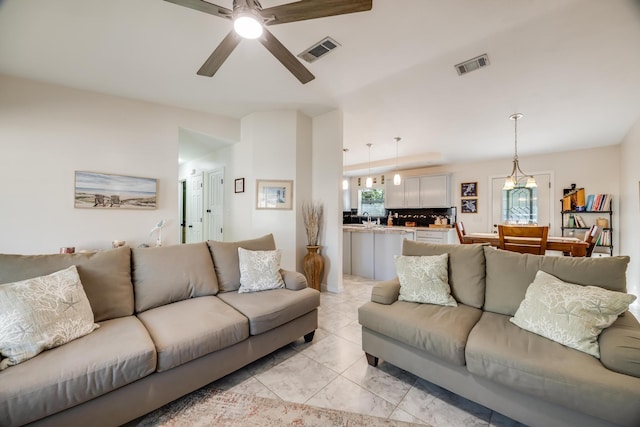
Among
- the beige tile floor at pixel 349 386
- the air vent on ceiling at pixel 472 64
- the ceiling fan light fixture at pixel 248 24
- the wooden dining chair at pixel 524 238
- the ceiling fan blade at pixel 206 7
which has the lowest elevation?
the beige tile floor at pixel 349 386

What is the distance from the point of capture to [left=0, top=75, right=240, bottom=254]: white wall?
2.67 metres

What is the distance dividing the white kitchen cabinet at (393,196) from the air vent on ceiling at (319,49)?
524cm

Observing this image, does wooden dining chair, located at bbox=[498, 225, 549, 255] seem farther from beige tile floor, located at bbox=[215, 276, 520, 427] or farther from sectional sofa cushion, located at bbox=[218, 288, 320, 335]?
sectional sofa cushion, located at bbox=[218, 288, 320, 335]

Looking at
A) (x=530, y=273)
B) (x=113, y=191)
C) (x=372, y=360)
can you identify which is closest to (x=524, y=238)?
(x=530, y=273)

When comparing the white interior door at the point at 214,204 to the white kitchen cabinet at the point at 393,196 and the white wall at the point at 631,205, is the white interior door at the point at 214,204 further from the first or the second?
the white wall at the point at 631,205

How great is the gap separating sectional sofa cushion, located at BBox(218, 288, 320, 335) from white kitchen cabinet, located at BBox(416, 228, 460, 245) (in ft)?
14.3

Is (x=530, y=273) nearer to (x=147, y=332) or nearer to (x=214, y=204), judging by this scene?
(x=147, y=332)

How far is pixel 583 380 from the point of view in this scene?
115cm

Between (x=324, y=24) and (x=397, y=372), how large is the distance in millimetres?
2804

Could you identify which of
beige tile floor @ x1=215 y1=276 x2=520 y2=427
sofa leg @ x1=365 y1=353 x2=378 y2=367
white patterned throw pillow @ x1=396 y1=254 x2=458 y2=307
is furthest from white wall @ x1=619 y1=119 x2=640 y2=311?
sofa leg @ x1=365 y1=353 x2=378 y2=367

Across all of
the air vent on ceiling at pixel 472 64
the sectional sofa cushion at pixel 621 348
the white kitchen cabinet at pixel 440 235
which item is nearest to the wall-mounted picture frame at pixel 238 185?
the air vent on ceiling at pixel 472 64

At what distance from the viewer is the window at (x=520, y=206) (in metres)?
5.49

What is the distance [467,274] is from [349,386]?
127 centimetres

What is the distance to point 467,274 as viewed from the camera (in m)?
2.03
